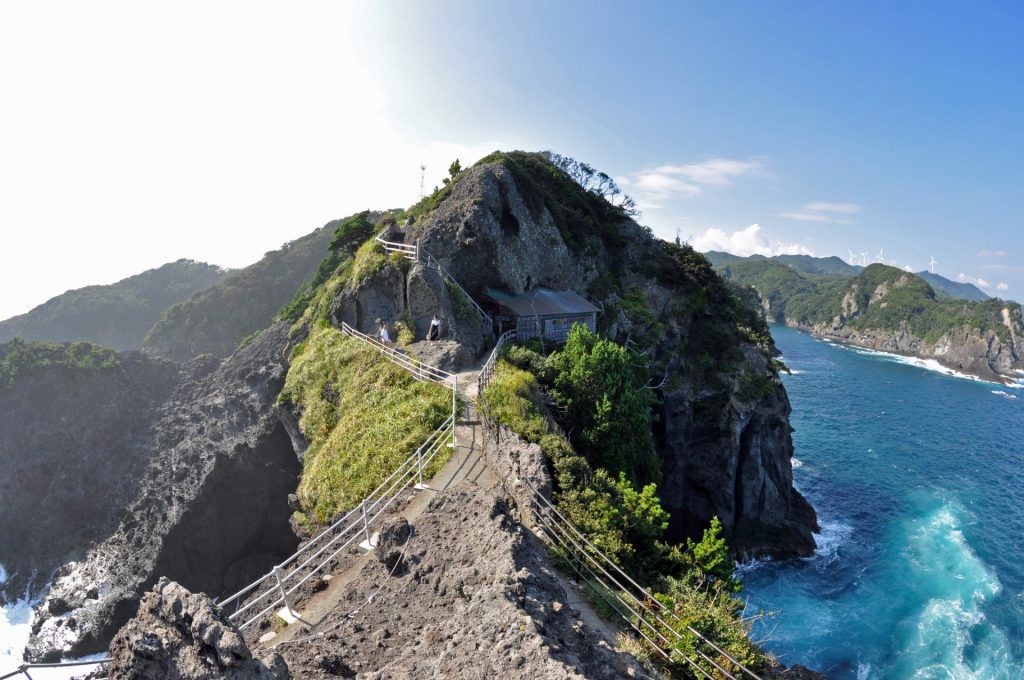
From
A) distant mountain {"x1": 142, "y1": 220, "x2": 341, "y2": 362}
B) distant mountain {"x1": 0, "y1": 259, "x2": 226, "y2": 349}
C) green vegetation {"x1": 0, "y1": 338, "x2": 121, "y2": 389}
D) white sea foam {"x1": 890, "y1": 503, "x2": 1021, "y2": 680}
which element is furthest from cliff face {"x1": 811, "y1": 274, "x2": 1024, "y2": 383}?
distant mountain {"x1": 0, "y1": 259, "x2": 226, "y2": 349}

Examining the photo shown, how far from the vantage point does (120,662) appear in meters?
6.22

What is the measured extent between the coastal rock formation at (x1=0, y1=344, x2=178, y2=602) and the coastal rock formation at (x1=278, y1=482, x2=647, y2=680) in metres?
47.7

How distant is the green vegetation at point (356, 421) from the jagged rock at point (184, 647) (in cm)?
746

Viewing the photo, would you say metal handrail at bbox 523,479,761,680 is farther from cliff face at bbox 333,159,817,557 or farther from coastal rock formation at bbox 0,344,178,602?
coastal rock formation at bbox 0,344,178,602

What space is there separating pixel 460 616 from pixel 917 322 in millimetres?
178803

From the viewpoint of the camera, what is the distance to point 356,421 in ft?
60.7

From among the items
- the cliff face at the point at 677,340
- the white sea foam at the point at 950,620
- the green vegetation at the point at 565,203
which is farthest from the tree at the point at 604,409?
the white sea foam at the point at 950,620

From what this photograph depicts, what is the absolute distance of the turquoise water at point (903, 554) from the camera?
27.0 m

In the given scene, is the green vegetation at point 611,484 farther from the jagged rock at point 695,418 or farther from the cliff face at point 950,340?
the cliff face at point 950,340

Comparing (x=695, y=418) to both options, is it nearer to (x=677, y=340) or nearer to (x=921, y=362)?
(x=677, y=340)

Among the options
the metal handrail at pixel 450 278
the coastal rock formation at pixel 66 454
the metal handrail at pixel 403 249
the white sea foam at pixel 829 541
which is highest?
the metal handrail at pixel 403 249

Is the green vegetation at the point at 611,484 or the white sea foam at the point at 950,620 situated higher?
the green vegetation at the point at 611,484

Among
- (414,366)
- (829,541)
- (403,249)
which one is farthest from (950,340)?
(414,366)

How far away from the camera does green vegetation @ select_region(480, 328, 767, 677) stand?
8812 mm
